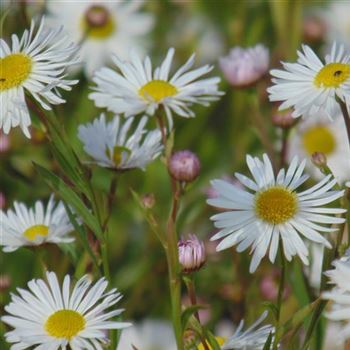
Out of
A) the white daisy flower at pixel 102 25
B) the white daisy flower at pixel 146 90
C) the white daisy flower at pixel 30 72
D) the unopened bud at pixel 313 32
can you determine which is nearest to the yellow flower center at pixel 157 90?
the white daisy flower at pixel 146 90

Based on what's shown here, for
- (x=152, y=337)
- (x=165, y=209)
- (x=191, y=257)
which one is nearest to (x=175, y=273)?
(x=191, y=257)

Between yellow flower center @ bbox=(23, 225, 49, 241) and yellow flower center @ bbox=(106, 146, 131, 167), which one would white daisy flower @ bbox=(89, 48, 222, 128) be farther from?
yellow flower center @ bbox=(23, 225, 49, 241)

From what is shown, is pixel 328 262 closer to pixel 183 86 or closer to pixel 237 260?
pixel 183 86

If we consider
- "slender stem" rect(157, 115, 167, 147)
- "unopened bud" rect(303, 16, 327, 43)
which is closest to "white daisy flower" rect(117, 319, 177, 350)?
"slender stem" rect(157, 115, 167, 147)

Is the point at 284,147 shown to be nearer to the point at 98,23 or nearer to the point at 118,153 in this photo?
the point at 118,153

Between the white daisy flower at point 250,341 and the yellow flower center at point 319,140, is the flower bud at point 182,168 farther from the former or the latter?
the yellow flower center at point 319,140

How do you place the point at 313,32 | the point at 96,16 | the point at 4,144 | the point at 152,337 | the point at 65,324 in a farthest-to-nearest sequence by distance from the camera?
the point at 313,32, the point at 96,16, the point at 4,144, the point at 152,337, the point at 65,324
